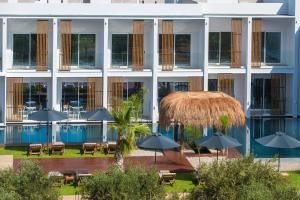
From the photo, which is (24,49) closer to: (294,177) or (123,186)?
(294,177)

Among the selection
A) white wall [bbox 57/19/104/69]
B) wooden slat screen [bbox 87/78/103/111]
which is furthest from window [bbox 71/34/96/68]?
wooden slat screen [bbox 87/78/103/111]

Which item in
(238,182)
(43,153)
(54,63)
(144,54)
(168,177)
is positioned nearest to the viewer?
(238,182)

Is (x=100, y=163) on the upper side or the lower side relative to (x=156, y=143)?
lower

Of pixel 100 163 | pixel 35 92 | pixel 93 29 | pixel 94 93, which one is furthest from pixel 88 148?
pixel 93 29

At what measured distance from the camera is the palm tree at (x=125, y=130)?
26.6m

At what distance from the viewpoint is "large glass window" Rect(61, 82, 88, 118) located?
4031cm

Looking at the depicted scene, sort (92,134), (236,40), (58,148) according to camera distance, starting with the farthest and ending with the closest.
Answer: (236,40) < (92,134) < (58,148)

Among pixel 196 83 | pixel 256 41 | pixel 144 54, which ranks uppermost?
pixel 256 41

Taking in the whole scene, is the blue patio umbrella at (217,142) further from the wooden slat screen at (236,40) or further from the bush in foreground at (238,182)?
the wooden slat screen at (236,40)

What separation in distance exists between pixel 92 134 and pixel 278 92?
13065 millimetres

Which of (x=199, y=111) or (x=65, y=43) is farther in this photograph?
(x=65, y=43)

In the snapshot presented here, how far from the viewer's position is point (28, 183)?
1773 cm

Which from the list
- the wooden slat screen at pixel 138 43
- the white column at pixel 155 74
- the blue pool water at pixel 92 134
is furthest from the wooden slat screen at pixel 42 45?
the white column at pixel 155 74

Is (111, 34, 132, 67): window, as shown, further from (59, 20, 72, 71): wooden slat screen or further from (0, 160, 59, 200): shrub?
(0, 160, 59, 200): shrub
